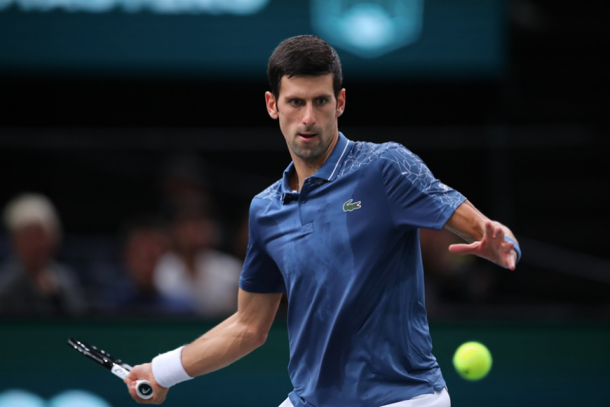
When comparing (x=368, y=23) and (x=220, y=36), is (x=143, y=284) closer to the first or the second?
(x=220, y=36)

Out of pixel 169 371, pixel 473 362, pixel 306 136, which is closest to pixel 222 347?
pixel 169 371

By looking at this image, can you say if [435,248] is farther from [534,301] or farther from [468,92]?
[468,92]

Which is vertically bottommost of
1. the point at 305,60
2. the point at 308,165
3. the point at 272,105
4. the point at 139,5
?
the point at 308,165

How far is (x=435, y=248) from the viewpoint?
6.08 m

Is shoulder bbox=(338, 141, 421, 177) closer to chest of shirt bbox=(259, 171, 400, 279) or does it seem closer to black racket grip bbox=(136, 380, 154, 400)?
chest of shirt bbox=(259, 171, 400, 279)

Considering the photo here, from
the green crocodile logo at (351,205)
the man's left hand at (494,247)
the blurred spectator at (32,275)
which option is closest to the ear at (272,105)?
the green crocodile logo at (351,205)

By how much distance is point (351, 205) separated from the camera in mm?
3000

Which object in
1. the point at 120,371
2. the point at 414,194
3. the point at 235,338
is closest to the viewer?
the point at 414,194

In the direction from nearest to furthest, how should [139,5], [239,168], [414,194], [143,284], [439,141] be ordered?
[414,194] < [143,284] < [439,141] < [239,168] < [139,5]

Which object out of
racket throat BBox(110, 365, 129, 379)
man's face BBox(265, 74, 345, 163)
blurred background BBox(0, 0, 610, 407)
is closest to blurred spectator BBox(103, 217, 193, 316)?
blurred background BBox(0, 0, 610, 407)

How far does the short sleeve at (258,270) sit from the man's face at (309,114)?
14.7 inches

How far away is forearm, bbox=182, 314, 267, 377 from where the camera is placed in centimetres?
345

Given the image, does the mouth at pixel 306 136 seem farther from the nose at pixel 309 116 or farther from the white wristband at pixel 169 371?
the white wristband at pixel 169 371

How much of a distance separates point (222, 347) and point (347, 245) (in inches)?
31.8
